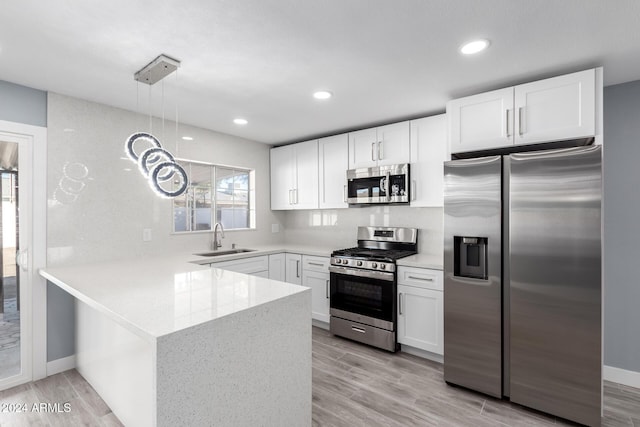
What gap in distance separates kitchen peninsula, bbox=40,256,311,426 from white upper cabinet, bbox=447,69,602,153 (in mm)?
1852

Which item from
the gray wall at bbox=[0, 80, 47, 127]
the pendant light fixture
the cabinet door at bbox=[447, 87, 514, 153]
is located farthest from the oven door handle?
the gray wall at bbox=[0, 80, 47, 127]

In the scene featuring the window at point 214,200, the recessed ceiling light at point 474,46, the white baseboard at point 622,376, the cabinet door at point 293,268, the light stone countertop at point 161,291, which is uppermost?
the recessed ceiling light at point 474,46

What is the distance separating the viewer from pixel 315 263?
3.65 metres

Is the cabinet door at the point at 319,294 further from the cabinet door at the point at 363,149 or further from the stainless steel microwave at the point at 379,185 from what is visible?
the cabinet door at the point at 363,149

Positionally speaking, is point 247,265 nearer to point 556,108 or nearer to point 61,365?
point 61,365

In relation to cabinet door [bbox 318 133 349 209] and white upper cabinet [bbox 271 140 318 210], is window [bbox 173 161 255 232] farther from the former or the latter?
cabinet door [bbox 318 133 349 209]

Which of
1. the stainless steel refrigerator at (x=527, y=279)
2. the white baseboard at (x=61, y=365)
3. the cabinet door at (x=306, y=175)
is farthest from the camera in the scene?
the cabinet door at (x=306, y=175)

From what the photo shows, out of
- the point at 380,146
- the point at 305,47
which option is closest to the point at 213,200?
the point at 380,146

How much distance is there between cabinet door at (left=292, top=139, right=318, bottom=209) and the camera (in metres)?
4.00

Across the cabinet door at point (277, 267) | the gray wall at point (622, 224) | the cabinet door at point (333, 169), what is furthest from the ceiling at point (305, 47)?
the cabinet door at point (277, 267)

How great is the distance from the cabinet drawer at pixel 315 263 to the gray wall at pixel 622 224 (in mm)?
2538

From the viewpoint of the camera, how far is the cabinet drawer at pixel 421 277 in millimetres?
2754

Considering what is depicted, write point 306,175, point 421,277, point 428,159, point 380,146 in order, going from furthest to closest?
point 306,175 → point 380,146 → point 428,159 → point 421,277

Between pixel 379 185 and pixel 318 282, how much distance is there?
134cm
